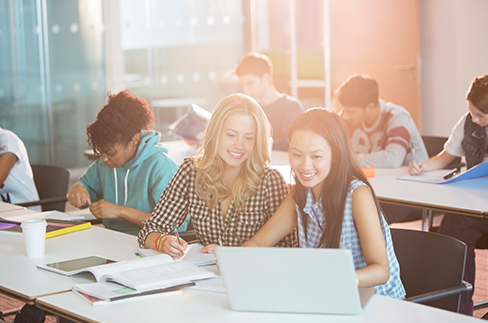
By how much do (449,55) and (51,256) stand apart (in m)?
4.84

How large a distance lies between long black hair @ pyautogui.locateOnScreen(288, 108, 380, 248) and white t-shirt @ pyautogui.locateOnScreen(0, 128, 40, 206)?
6.17 ft

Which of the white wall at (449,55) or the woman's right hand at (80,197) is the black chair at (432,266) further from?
the white wall at (449,55)

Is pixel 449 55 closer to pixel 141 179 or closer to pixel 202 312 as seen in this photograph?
pixel 141 179

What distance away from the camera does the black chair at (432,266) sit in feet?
5.24

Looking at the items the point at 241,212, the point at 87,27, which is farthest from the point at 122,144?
the point at 87,27

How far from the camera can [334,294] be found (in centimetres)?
123

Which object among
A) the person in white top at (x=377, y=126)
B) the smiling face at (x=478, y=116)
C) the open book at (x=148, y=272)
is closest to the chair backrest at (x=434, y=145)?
the person in white top at (x=377, y=126)

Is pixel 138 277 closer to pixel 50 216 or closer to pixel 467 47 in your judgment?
pixel 50 216

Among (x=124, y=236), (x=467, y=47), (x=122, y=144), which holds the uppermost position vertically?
(x=467, y=47)

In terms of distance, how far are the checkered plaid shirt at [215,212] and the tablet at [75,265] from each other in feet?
0.69

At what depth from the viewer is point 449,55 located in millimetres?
5664

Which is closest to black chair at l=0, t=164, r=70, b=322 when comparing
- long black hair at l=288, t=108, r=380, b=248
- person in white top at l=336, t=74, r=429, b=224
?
person in white top at l=336, t=74, r=429, b=224

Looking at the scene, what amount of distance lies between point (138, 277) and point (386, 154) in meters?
2.04

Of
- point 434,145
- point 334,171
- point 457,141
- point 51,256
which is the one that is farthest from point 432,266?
point 434,145
